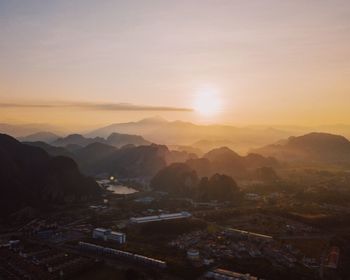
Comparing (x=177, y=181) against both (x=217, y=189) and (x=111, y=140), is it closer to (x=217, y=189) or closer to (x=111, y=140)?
(x=217, y=189)

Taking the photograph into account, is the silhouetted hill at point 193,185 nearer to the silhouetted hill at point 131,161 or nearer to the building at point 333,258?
the silhouetted hill at point 131,161

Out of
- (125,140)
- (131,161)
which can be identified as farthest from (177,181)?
(125,140)

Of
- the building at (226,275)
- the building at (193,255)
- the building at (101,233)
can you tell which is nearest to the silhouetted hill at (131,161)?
the building at (101,233)

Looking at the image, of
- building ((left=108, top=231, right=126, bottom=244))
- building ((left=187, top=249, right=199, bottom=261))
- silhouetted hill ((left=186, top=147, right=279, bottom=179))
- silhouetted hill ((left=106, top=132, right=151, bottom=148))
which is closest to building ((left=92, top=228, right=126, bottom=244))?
building ((left=108, top=231, right=126, bottom=244))

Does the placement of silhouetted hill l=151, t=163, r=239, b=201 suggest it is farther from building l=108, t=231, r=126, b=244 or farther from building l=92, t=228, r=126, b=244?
building l=108, t=231, r=126, b=244

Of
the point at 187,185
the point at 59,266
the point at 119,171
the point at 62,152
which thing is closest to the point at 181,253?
the point at 59,266

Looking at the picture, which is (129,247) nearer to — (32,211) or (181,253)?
(181,253)

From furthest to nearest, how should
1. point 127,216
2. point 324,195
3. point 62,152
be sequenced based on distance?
point 62,152
point 324,195
point 127,216
